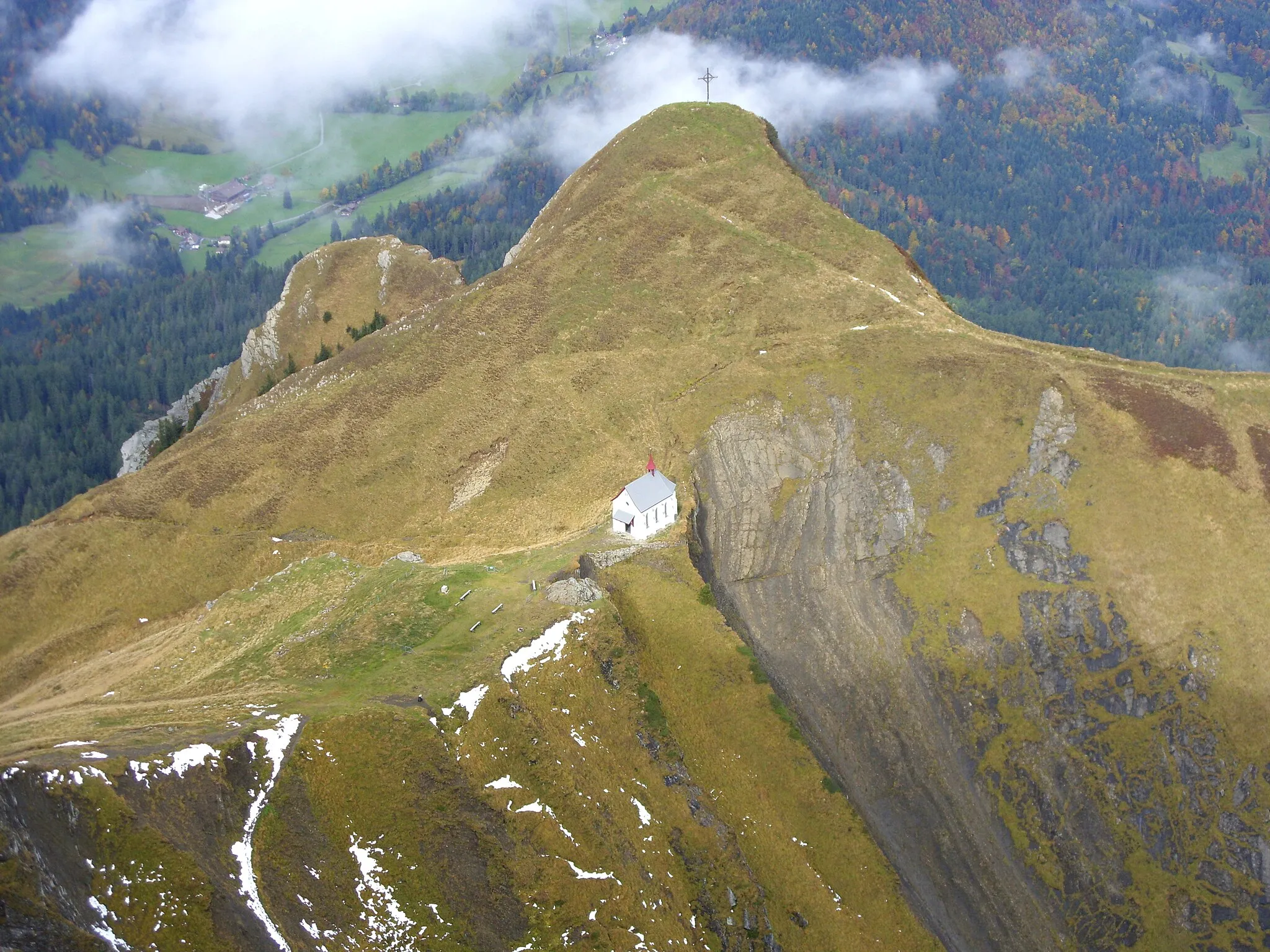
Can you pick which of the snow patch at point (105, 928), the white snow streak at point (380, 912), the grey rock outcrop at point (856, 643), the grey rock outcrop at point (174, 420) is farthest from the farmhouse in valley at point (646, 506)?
the grey rock outcrop at point (174, 420)

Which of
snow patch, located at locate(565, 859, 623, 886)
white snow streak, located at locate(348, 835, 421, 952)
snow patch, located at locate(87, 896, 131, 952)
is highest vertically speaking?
snow patch, located at locate(87, 896, 131, 952)

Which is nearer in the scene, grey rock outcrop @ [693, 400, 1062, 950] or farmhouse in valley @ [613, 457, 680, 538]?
grey rock outcrop @ [693, 400, 1062, 950]

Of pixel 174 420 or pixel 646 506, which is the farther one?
pixel 174 420

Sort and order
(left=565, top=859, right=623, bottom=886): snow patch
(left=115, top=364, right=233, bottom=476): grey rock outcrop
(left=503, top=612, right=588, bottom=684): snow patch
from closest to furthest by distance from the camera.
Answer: (left=565, top=859, right=623, bottom=886): snow patch, (left=503, top=612, right=588, bottom=684): snow patch, (left=115, top=364, right=233, bottom=476): grey rock outcrop

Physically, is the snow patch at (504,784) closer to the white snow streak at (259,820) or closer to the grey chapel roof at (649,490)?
the white snow streak at (259,820)

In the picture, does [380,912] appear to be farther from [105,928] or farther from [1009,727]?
[1009,727]

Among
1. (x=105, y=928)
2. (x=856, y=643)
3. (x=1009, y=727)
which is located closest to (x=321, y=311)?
(x=856, y=643)

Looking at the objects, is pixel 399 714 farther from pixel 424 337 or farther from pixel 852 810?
pixel 424 337

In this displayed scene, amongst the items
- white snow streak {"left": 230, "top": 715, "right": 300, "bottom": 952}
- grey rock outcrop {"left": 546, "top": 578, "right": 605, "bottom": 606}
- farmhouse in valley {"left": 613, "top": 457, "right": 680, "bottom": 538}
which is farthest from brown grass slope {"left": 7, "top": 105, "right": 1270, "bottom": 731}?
white snow streak {"left": 230, "top": 715, "right": 300, "bottom": 952}

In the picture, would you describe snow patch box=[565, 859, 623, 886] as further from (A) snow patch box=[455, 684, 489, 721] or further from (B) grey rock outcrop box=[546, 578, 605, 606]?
(B) grey rock outcrop box=[546, 578, 605, 606]
